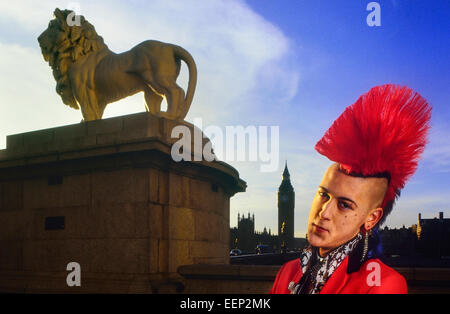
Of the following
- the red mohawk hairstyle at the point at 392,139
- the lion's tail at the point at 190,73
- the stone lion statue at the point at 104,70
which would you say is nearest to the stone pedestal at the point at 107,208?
the lion's tail at the point at 190,73

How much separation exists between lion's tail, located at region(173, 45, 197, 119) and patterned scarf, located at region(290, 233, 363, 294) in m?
4.39

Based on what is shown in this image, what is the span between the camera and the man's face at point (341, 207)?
3.46m

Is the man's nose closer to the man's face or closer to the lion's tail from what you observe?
the man's face

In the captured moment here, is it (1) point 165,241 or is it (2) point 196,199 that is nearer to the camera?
(1) point 165,241

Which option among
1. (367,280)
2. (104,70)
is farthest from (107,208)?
(367,280)

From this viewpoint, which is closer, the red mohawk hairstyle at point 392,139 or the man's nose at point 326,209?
the red mohawk hairstyle at point 392,139

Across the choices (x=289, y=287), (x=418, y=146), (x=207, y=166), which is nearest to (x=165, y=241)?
(x=207, y=166)

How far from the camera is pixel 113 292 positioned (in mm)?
6559

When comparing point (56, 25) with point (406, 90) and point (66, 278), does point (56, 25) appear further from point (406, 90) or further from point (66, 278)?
point (406, 90)

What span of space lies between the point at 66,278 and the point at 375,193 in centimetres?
542

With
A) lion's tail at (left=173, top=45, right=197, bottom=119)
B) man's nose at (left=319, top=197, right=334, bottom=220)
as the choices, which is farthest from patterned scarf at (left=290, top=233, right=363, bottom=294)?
lion's tail at (left=173, top=45, right=197, bottom=119)

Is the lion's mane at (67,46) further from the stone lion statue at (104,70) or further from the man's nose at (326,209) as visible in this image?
the man's nose at (326,209)

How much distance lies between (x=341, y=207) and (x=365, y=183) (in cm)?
26
